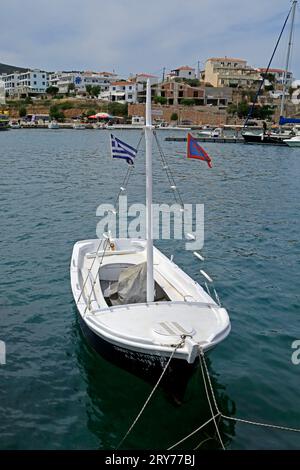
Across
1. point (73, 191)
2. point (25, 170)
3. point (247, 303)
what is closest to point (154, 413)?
point (247, 303)

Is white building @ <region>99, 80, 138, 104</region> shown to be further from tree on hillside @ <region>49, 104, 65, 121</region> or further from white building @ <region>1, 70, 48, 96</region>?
white building @ <region>1, 70, 48, 96</region>

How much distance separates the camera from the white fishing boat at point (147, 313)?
8.17m

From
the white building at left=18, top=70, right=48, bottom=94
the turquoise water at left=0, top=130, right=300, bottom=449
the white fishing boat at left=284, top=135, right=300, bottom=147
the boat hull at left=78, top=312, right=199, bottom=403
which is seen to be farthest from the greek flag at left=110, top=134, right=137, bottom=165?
the white building at left=18, top=70, right=48, bottom=94

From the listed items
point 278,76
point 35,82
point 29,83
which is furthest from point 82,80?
point 278,76

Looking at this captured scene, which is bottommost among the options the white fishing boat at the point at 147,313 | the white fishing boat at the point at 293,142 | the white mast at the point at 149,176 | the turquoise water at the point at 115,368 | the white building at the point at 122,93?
the turquoise water at the point at 115,368

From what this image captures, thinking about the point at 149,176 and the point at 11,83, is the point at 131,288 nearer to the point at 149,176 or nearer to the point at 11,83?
the point at 149,176

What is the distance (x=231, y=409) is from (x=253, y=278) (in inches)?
294

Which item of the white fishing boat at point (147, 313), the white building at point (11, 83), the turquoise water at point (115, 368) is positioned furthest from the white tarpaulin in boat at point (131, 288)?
the white building at point (11, 83)

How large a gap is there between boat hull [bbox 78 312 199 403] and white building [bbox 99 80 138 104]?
15419cm

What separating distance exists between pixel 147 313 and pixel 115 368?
1.48 m

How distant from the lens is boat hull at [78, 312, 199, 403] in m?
8.09

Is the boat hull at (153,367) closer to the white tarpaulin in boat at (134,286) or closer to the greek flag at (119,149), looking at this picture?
the white tarpaulin in boat at (134,286)

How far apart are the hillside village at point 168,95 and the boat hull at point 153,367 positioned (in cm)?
12947
